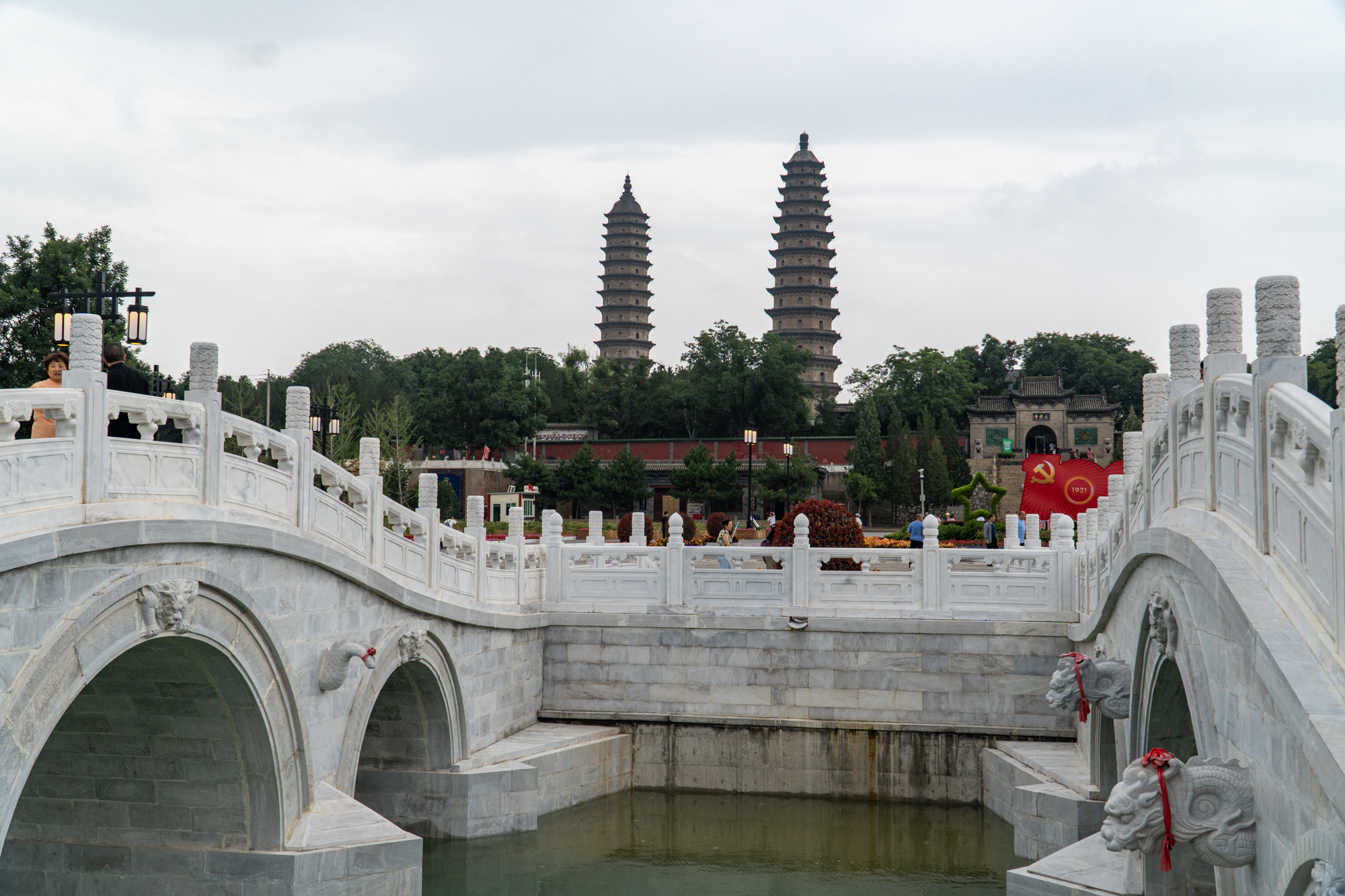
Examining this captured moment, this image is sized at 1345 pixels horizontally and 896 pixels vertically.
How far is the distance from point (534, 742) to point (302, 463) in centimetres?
554

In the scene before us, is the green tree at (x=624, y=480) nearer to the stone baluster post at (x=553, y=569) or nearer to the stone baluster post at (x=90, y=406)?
the stone baluster post at (x=553, y=569)

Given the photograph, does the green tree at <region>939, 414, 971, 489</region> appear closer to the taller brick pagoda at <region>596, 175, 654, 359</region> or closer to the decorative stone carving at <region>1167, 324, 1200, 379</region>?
the taller brick pagoda at <region>596, 175, 654, 359</region>

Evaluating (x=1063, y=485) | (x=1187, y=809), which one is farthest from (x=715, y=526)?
(x=1187, y=809)

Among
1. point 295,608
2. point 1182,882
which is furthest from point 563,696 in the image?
point 1182,882

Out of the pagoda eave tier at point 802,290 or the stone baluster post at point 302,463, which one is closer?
the stone baluster post at point 302,463

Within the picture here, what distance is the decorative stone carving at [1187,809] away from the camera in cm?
521

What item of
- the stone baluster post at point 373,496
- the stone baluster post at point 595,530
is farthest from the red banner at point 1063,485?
the stone baluster post at point 373,496

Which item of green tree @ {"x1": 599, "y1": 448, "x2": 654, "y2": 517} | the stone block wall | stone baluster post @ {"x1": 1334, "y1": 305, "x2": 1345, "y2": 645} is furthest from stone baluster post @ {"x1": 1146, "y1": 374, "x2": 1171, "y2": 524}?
green tree @ {"x1": 599, "y1": 448, "x2": 654, "y2": 517}

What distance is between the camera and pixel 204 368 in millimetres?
8133

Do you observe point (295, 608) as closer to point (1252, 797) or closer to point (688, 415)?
point (1252, 797)

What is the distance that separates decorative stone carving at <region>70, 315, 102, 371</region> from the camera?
22.4ft

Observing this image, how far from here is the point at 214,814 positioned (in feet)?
28.9

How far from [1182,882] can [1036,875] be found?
3.32 feet

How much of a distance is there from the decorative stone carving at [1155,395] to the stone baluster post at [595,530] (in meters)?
8.35
